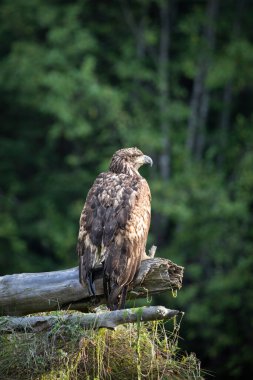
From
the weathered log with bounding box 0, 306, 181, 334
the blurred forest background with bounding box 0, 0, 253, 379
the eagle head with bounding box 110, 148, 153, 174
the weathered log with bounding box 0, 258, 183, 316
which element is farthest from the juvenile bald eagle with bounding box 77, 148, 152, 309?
the blurred forest background with bounding box 0, 0, 253, 379

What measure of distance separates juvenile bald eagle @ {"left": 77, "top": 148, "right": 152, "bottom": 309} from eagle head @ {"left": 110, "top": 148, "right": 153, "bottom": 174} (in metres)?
0.67

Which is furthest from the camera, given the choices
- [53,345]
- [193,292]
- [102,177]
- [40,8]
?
[40,8]

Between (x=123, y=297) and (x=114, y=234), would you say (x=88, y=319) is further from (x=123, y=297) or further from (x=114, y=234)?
(x=114, y=234)

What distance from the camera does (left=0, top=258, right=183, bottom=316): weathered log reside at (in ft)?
24.8

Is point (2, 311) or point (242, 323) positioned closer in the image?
point (2, 311)

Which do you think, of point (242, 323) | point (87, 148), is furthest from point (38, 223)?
point (242, 323)

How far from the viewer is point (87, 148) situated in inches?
1001

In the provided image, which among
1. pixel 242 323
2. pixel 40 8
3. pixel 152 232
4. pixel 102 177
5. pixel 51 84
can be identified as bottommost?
pixel 242 323

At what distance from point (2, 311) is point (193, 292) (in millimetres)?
13826

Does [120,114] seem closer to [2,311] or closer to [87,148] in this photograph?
[87,148]

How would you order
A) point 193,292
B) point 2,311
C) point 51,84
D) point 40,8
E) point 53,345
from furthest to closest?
point 40,8
point 51,84
point 193,292
point 2,311
point 53,345

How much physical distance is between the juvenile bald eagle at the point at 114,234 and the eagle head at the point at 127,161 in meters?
0.67

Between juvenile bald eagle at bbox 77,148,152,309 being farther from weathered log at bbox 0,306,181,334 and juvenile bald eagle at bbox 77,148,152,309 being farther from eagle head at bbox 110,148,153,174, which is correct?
eagle head at bbox 110,148,153,174

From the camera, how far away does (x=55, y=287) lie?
24.9 feet
